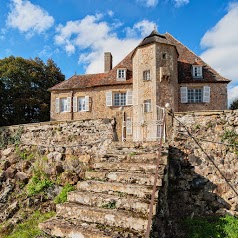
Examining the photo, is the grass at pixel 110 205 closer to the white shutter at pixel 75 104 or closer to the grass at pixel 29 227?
the grass at pixel 29 227

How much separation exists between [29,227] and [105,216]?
5155mm

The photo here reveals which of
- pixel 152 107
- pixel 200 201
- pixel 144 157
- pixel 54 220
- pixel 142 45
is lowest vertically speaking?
pixel 200 201

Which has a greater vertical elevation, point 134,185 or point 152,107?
point 152,107

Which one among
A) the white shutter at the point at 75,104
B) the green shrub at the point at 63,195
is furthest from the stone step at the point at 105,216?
the white shutter at the point at 75,104

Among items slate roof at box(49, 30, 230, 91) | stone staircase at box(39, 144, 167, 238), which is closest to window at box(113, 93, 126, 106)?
slate roof at box(49, 30, 230, 91)

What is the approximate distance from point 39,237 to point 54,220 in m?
0.38

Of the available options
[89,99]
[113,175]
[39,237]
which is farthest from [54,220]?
[89,99]

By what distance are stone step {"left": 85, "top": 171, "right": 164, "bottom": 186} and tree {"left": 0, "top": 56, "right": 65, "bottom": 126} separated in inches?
865

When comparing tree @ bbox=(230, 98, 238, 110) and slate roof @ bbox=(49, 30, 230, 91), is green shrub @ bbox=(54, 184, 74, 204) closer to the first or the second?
slate roof @ bbox=(49, 30, 230, 91)

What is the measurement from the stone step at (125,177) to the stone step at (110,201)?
2.11 ft

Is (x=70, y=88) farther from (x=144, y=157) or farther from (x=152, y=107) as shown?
(x=144, y=157)

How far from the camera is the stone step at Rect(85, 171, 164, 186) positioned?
5.25 metres

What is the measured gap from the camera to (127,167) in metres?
6.04

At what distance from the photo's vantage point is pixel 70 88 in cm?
2228
